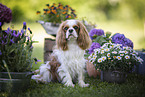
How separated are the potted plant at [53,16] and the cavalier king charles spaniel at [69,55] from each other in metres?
2.21

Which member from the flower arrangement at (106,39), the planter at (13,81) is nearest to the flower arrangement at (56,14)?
the flower arrangement at (106,39)

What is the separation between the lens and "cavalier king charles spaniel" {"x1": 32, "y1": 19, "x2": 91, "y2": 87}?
3051 mm

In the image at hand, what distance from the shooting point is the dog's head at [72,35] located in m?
2.96

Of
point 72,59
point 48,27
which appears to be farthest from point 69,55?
point 48,27

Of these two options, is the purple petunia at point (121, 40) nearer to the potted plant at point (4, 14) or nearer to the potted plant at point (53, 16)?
the potted plant at point (53, 16)

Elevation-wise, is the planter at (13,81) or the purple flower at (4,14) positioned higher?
the purple flower at (4,14)

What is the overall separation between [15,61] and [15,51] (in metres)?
0.16

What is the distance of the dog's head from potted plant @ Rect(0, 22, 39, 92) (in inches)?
29.5

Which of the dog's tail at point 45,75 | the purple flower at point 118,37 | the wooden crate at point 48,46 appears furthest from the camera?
the wooden crate at point 48,46

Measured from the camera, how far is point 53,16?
551 centimetres

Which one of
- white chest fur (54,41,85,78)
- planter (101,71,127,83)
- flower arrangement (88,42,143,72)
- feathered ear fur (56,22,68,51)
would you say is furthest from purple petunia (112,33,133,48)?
feathered ear fur (56,22,68,51)

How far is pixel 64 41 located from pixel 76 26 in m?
0.38

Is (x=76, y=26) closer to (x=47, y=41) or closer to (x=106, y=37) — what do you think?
(x=106, y=37)

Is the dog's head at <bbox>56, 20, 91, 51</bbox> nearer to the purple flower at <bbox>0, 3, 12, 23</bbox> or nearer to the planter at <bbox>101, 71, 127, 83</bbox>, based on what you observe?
the planter at <bbox>101, 71, 127, 83</bbox>
